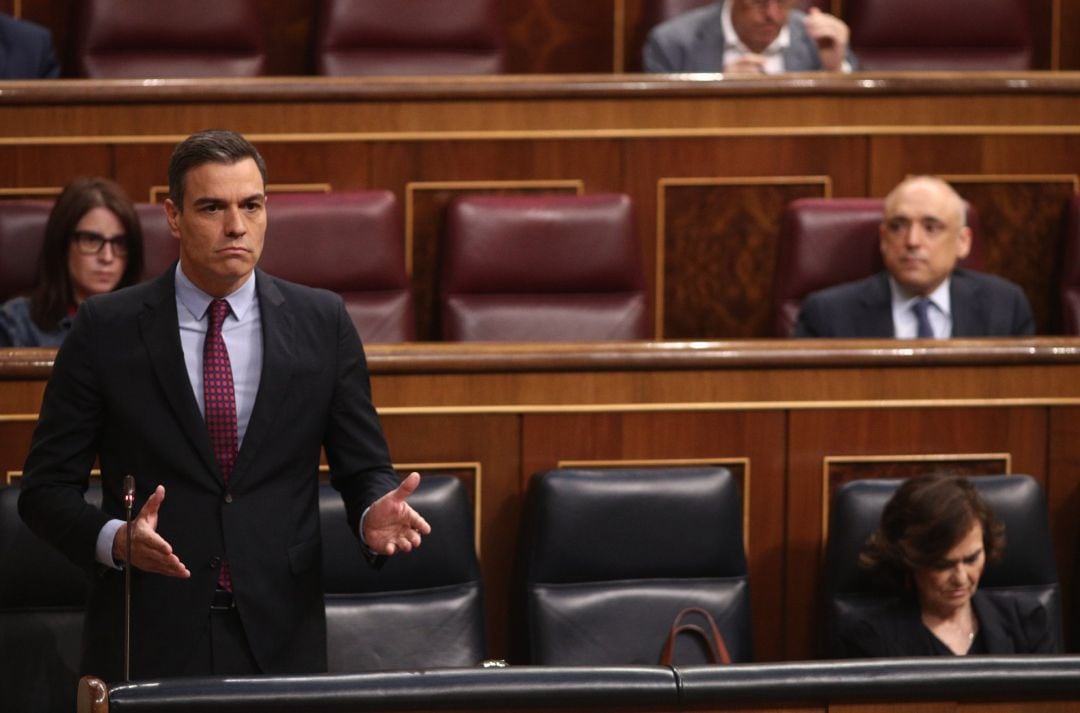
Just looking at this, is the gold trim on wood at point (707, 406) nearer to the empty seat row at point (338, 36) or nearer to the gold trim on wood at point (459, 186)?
the gold trim on wood at point (459, 186)

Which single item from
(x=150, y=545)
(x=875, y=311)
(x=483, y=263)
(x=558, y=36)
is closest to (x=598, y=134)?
(x=483, y=263)

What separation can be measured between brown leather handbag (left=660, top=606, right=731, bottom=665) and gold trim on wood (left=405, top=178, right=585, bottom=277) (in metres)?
0.46

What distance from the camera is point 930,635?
2.85 feet

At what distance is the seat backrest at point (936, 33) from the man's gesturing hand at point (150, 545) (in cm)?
113

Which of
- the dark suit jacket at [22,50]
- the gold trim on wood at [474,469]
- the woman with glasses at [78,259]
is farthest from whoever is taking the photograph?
the dark suit jacket at [22,50]

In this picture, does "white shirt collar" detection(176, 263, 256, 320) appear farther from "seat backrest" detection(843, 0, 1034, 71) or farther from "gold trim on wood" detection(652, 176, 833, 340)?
"seat backrest" detection(843, 0, 1034, 71)

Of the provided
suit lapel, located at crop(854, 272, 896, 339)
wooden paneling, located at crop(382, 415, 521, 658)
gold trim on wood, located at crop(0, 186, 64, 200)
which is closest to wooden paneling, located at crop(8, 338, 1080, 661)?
wooden paneling, located at crop(382, 415, 521, 658)

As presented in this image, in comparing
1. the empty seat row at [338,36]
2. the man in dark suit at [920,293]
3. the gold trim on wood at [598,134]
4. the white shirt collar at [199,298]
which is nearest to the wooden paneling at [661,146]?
the gold trim on wood at [598,134]

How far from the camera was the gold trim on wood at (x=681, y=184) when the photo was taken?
1.26 metres

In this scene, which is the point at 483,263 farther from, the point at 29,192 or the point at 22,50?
the point at 22,50

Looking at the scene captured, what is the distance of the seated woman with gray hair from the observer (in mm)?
860

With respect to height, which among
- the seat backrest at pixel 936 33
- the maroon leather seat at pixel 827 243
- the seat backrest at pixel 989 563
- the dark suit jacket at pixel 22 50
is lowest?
the seat backrest at pixel 989 563

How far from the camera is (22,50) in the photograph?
53.7 inches

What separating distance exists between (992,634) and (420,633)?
0.31 metres
